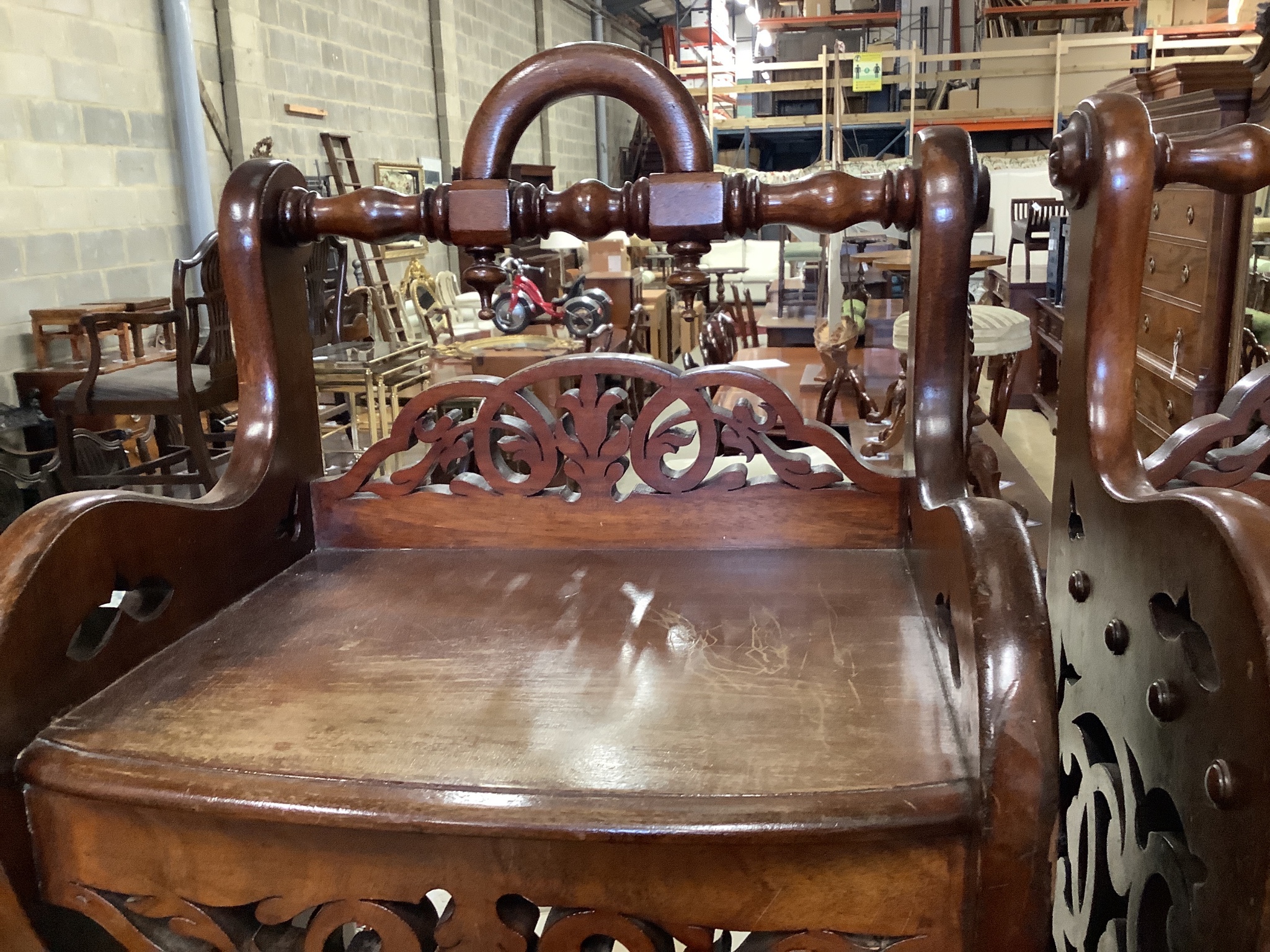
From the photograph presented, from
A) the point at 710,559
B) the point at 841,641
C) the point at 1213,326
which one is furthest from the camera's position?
the point at 1213,326

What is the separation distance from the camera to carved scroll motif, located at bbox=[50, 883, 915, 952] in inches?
18.6

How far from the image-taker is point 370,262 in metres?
5.47

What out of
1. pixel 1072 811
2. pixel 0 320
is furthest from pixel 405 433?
pixel 0 320

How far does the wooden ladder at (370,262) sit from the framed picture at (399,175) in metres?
0.22

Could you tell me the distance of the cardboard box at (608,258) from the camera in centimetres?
525

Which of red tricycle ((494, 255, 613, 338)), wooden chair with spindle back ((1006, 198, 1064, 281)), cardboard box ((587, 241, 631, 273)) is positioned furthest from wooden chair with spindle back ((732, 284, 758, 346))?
wooden chair with spindle back ((1006, 198, 1064, 281))

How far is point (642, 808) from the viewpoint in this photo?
0.43m

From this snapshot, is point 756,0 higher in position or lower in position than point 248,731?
higher

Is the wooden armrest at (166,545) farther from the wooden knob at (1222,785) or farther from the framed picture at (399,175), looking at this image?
the framed picture at (399,175)

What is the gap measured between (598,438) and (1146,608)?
1.33 feet

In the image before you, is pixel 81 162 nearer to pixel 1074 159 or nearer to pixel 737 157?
pixel 1074 159

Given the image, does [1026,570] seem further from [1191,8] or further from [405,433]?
[1191,8]

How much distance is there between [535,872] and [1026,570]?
0.85ft

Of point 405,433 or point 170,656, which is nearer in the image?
point 170,656
